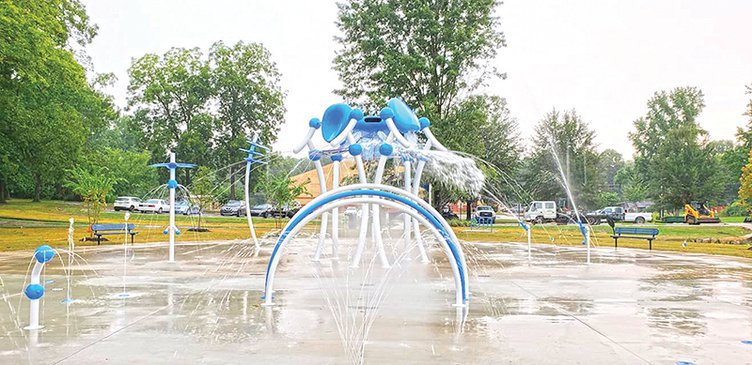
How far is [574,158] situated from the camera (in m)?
52.8

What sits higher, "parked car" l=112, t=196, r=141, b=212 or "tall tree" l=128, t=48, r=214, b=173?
"tall tree" l=128, t=48, r=214, b=173

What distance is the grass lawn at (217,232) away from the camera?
22727 mm

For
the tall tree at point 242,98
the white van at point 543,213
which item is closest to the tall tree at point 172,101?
the tall tree at point 242,98

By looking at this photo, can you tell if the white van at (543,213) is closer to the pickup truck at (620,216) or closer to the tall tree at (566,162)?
the pickup truck at (620,216)

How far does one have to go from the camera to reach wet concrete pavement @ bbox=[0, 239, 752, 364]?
590 centimetres

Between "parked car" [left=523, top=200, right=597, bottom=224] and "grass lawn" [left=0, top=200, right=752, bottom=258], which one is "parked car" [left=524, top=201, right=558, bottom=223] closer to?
"parked car" [left=523, top=200, right=597, bottom=224]

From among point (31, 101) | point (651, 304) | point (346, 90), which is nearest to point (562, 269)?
point (651, 304)

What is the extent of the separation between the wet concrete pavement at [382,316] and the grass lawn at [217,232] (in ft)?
30.3

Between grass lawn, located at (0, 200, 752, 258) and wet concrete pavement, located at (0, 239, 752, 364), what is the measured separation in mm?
9226

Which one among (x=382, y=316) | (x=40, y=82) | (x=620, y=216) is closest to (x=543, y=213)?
(x=620, y=216)

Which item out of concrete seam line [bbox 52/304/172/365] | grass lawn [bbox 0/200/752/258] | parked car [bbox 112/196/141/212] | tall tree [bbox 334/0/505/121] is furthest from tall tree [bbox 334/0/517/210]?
concrete seam line [bbox 52/304/172/365]

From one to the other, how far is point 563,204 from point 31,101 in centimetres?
4209

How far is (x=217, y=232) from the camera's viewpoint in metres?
31.3

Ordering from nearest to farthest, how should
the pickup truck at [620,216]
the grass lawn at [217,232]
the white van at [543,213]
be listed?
the grass lawn at [217,232] < the white van at [543,213] < the pickup truck at [620,216]
